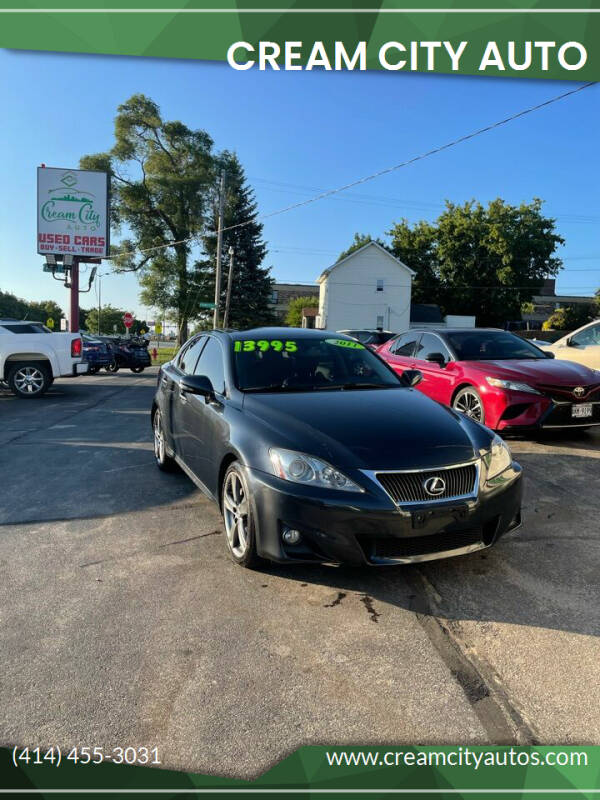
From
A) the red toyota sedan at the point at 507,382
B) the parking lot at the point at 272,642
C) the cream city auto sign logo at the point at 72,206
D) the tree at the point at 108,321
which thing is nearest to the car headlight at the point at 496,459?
the parking lot at the point at 272,642

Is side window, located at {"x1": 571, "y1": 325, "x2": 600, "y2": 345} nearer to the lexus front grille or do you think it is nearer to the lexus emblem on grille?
the lexus front grille

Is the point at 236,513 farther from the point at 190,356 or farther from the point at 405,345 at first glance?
the point at 405,345

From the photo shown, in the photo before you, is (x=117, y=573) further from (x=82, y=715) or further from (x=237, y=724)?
(x=237, y=724)

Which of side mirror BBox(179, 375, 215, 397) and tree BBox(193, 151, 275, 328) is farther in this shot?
tree BBox(193, 151, 275, 328)

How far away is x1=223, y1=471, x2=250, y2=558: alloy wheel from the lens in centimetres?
339

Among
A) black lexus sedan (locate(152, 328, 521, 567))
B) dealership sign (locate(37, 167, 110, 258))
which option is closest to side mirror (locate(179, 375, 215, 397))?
black lexus sedan (locate(152, 328, 521, 567))

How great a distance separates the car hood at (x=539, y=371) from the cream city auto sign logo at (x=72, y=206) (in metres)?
25.4

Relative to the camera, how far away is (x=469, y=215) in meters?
53.1

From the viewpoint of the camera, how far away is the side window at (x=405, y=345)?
8.76m

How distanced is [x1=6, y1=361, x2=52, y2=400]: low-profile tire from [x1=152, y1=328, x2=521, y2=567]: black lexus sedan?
976cm

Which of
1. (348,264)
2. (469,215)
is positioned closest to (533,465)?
(348,264)

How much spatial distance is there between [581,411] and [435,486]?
4383 millimetres

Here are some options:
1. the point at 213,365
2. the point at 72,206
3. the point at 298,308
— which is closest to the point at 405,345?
the point at 213,365

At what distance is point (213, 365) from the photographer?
468 cm
